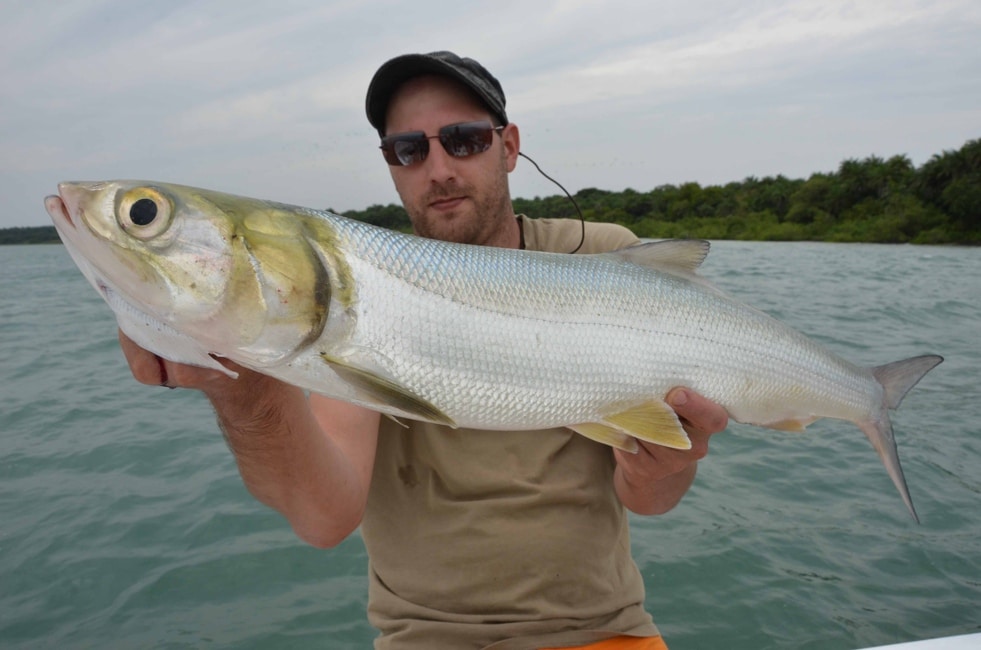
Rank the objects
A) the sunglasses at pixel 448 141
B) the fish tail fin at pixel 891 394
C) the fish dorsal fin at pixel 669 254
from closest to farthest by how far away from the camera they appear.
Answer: the fish dorsal fin at pixel 669 254 → the fish tail fin at pixel 891 394 → the sunglasses at pixel 448 141

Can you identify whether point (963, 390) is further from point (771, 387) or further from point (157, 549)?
point (157, 549)

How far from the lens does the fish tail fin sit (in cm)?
280

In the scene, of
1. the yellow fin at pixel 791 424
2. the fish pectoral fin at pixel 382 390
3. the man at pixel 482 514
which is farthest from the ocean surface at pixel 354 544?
the fish pectoral fin at pixel 382 390

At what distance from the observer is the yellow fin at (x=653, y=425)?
7.39 ft

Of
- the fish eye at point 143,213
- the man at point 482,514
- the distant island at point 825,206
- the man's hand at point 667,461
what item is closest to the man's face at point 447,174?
the man at point 482,514

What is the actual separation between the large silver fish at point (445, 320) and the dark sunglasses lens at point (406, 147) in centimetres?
111

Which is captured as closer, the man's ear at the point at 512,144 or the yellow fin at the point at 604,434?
the yellow fin at the point at 604,434

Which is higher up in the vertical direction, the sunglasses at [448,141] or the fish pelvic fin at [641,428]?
the sunglasses at [448,141]

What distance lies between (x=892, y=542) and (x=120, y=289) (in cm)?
594

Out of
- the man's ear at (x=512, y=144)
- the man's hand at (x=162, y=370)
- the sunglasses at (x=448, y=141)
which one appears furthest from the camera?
the man's ear at (x=512, y=144)

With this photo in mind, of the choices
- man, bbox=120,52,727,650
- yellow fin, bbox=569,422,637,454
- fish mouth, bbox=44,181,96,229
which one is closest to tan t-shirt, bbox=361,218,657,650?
man, bbox=120,52,727,650

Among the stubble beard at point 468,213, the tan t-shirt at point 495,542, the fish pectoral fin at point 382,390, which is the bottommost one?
the tan t-shirt at point 495,542

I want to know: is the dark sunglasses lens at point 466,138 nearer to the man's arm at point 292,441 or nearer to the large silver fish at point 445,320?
the large silver fish at point 445,320

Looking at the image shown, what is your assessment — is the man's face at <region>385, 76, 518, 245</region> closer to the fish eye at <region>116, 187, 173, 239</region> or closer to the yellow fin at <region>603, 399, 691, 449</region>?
the yellow fin at <region>603, 399, 691, 449</region>
